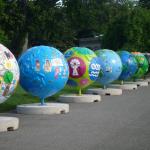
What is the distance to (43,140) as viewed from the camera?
356 inches

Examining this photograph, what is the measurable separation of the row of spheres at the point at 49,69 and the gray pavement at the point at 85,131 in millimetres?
843

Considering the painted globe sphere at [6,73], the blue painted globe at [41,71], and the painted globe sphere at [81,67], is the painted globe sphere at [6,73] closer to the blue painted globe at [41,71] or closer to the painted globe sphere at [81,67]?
the blue painted globe at [41,71]

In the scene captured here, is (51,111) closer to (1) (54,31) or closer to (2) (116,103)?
(2) (116,103)

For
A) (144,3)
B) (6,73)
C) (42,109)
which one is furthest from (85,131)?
(144,3)

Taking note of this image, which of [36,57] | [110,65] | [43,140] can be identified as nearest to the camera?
[43,140]

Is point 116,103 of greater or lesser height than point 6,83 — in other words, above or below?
below

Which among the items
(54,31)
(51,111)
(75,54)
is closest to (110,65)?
(75,54)

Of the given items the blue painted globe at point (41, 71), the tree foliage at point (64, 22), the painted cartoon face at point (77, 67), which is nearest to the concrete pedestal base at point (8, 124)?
the blue painted globe at point (41, 71)

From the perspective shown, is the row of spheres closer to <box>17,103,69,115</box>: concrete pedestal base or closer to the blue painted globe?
the blue painted globe

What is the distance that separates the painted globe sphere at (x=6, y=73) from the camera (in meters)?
9.90

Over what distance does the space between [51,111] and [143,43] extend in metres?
27.4

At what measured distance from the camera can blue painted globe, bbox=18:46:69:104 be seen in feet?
41.7

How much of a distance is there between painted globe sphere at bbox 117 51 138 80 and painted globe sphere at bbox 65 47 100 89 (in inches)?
235

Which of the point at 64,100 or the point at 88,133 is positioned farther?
the point at 64,100
